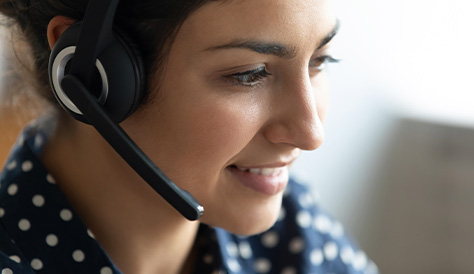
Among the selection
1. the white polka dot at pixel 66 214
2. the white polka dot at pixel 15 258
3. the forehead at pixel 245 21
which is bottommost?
the white polka dot at pixel 66 214

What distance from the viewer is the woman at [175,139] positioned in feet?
3.06

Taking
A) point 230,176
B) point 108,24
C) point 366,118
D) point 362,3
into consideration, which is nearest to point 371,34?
point 362,3

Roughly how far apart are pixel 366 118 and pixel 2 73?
49.6 inches

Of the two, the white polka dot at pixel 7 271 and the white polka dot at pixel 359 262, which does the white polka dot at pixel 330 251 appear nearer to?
the white polka dot at pixel 359 262

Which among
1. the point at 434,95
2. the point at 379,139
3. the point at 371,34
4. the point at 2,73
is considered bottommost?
the point at 379,139

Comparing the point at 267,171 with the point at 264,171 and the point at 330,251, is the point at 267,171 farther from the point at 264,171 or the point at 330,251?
the point at 330,251

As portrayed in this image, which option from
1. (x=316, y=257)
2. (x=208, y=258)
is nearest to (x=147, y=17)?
(x=208, y=258)

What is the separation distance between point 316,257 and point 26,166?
563mm

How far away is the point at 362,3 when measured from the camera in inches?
79.9

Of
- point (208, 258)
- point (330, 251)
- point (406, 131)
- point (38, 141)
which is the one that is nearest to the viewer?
point (38, 141)

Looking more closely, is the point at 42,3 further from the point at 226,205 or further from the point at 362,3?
the point at 362,3

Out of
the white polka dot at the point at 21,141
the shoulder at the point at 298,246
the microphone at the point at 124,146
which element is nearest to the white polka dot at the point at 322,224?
the shoulder at the point at 298,246

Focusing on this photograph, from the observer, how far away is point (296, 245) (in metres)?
1.33

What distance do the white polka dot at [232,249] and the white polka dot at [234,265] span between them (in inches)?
0.6
